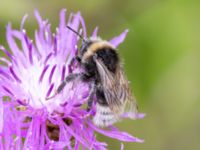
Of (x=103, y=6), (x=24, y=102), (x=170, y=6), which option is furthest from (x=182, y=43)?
(x=24, y=102)

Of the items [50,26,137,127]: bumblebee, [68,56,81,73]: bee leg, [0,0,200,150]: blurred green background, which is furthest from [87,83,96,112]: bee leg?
[0,0,200,150]: blurred green background

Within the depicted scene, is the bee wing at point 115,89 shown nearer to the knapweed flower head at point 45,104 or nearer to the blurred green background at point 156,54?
the knapweed flower head at point 45,104

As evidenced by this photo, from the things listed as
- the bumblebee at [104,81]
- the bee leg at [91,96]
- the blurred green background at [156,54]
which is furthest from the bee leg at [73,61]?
the blurred green background at [156,54]

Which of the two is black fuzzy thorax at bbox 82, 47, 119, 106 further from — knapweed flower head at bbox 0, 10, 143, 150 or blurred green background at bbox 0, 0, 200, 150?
blurred green background at bbox 0, 0, 200, 150

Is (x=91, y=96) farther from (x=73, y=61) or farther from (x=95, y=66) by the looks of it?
(x=73, y=61)

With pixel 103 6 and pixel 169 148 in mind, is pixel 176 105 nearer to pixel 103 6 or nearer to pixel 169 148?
pixel 169 148

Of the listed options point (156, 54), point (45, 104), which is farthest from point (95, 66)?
point (156, 54)

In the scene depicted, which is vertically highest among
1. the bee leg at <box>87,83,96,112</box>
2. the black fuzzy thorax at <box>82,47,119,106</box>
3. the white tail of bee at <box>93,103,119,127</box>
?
the black fuzzy thorax at <box>82,47,119,106</box>
